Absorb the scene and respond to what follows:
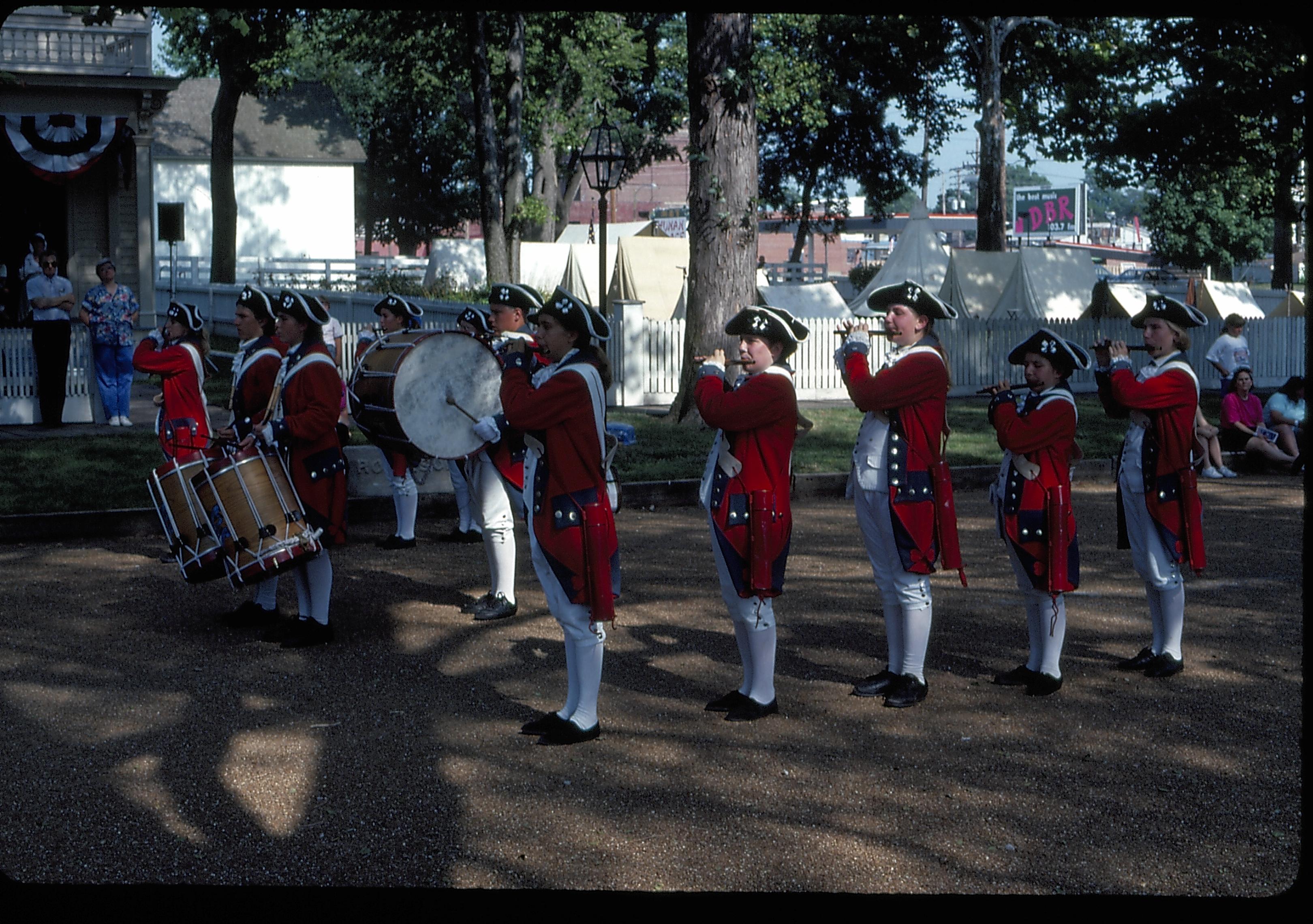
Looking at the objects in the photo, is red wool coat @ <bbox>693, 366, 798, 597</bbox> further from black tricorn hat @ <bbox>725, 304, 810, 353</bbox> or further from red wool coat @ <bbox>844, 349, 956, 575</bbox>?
red wool coat @ <bbox>844, 349, 956, 575</bbox>

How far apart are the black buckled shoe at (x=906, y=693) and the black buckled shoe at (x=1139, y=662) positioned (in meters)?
1.21

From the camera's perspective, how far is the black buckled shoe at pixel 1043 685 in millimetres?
6973

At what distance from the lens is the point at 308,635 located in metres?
7.91

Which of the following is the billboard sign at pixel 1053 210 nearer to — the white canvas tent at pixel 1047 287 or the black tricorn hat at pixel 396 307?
the white canvas tent at pixel 1047 287

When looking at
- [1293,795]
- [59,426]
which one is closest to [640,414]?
[59,426]

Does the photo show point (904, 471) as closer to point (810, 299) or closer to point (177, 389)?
point (177, 389)

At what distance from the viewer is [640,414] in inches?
742

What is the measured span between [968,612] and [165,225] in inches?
666

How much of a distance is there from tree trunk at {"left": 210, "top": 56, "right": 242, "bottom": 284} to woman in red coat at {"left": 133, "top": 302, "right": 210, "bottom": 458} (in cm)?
2750

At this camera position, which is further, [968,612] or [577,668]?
[968,612]

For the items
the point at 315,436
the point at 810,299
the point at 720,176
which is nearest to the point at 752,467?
the point at 315,436

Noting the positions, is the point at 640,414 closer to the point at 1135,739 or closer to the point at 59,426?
the point at 59,426

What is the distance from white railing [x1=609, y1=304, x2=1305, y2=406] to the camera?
2041 cm

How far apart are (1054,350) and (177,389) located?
5607 mm
